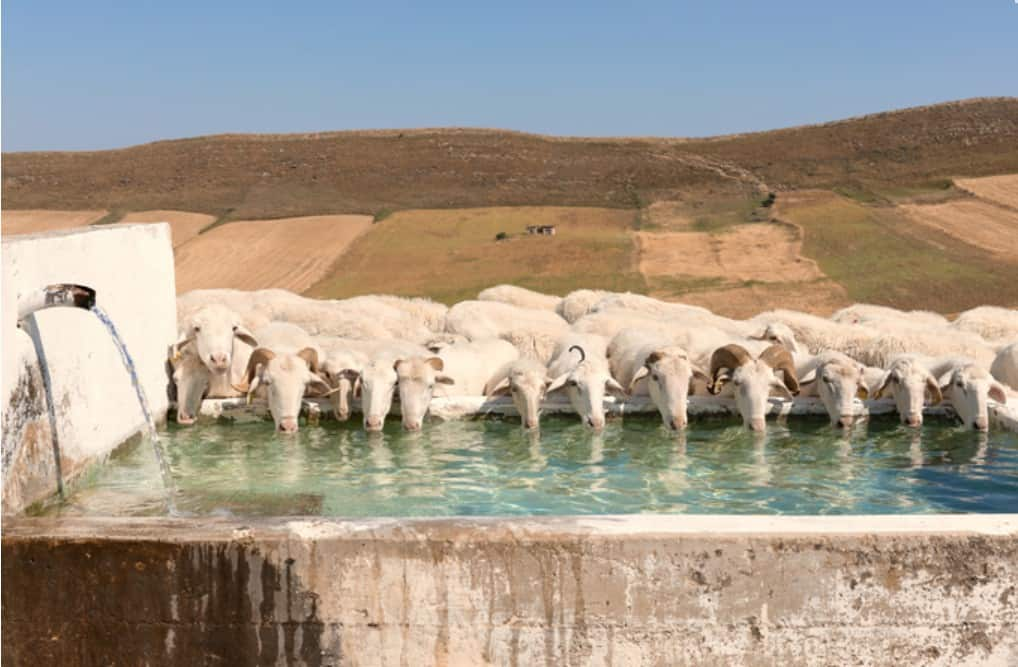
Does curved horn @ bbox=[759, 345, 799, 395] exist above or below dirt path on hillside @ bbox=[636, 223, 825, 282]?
below

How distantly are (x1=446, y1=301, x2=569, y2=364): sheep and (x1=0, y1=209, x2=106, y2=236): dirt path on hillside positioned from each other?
130 ft

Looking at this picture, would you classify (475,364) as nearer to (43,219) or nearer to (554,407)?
(554,407)

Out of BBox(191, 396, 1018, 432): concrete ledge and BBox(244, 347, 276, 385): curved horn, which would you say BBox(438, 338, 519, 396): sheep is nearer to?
BBox(191, 396, 1018, 432): concrete ledge

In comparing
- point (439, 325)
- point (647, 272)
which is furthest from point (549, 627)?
point (647, 272)

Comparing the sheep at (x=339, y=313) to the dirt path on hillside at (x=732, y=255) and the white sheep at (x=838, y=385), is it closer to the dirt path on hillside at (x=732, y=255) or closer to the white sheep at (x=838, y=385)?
the white sheep at (x=838, y=385)

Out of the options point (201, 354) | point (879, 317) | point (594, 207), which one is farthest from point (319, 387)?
point (594, 207)

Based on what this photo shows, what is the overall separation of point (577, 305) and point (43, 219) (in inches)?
1711

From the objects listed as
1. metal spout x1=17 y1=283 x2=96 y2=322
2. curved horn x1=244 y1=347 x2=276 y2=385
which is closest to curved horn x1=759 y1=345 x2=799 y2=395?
curved horn x1=244 y1=347 x2=276 y2=385

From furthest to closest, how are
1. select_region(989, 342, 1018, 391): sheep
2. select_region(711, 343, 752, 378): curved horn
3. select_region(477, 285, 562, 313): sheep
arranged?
select_region(477, 285, 562, 313): sheep, select_region(989, 342, 1018, 391): sheep, select_region(711, 343, 752, 378): curved horn

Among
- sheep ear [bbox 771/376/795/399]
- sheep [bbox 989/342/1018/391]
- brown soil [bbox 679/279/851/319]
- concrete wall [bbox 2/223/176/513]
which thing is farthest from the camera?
brown soil [bbox 679/279/851/319]

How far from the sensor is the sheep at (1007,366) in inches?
505

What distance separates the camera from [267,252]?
4412 centimetres

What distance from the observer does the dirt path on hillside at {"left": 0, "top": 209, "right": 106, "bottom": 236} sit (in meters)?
51.4

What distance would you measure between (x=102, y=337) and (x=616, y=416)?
5.21 metres
